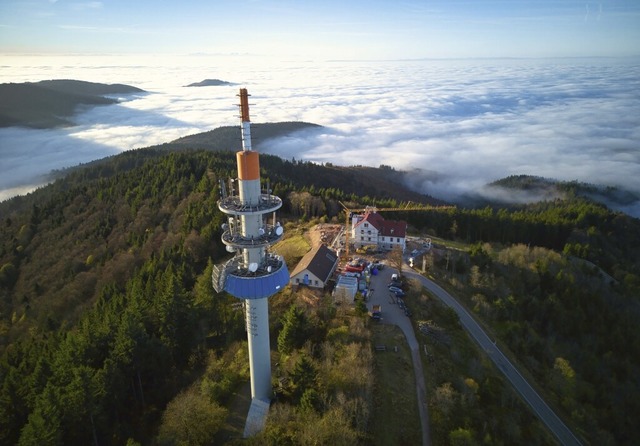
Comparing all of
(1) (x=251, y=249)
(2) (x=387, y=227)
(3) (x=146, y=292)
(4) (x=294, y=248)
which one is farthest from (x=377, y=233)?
→ (1) (x=251, y=249)

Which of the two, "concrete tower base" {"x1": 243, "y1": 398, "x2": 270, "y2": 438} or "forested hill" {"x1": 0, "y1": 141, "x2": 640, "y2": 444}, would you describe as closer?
"concrete tower base" {"x1": 243, "y1": 398, "x2": 270, "y2": 438}

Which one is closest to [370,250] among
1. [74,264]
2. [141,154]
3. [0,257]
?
[74,264]

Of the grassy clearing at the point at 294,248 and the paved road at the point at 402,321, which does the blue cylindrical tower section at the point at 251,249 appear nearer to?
the paved road at the point at 402,321

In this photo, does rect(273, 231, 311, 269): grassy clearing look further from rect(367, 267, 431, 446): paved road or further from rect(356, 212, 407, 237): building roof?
rect(367, 267, 431, 446): paved road

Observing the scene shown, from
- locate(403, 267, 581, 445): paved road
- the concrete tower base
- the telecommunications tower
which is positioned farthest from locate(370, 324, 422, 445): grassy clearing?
locate(403, 267, 581, 445): paved road

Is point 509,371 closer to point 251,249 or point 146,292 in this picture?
point 251,249

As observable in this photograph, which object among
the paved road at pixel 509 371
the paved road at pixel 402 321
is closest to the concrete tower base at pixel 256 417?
the paved road at pixel 402 321
